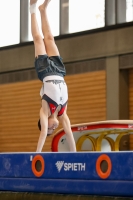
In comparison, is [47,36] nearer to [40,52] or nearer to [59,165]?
[40,52]

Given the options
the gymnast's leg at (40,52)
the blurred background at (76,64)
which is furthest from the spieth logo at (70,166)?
the blurred background at (76,64)

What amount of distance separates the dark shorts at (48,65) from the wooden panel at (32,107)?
20.1ft

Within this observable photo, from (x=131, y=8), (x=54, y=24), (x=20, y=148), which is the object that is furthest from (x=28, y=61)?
(x=131, y=8)

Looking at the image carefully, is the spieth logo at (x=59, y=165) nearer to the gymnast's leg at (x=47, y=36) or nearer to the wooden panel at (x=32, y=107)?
the gymnast's leg at (x=47, y=36)

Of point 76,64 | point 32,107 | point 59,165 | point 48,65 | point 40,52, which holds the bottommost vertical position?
point 59,165

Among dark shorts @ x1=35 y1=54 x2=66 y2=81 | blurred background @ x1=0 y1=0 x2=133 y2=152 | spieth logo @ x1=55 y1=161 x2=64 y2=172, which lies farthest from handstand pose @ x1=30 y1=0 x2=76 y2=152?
blurred background @ x1=0 y1=0 x2=133 y2=152

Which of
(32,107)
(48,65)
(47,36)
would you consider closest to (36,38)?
(47,36)

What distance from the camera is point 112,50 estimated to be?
10750 millimetres

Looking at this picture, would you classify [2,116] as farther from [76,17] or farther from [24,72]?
[76,17]

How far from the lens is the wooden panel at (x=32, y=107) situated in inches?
446

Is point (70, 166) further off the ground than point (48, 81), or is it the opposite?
point (48, 81)

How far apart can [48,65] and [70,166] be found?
1.73 m

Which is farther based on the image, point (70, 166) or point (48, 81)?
point (48, 81)

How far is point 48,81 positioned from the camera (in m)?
4.91
